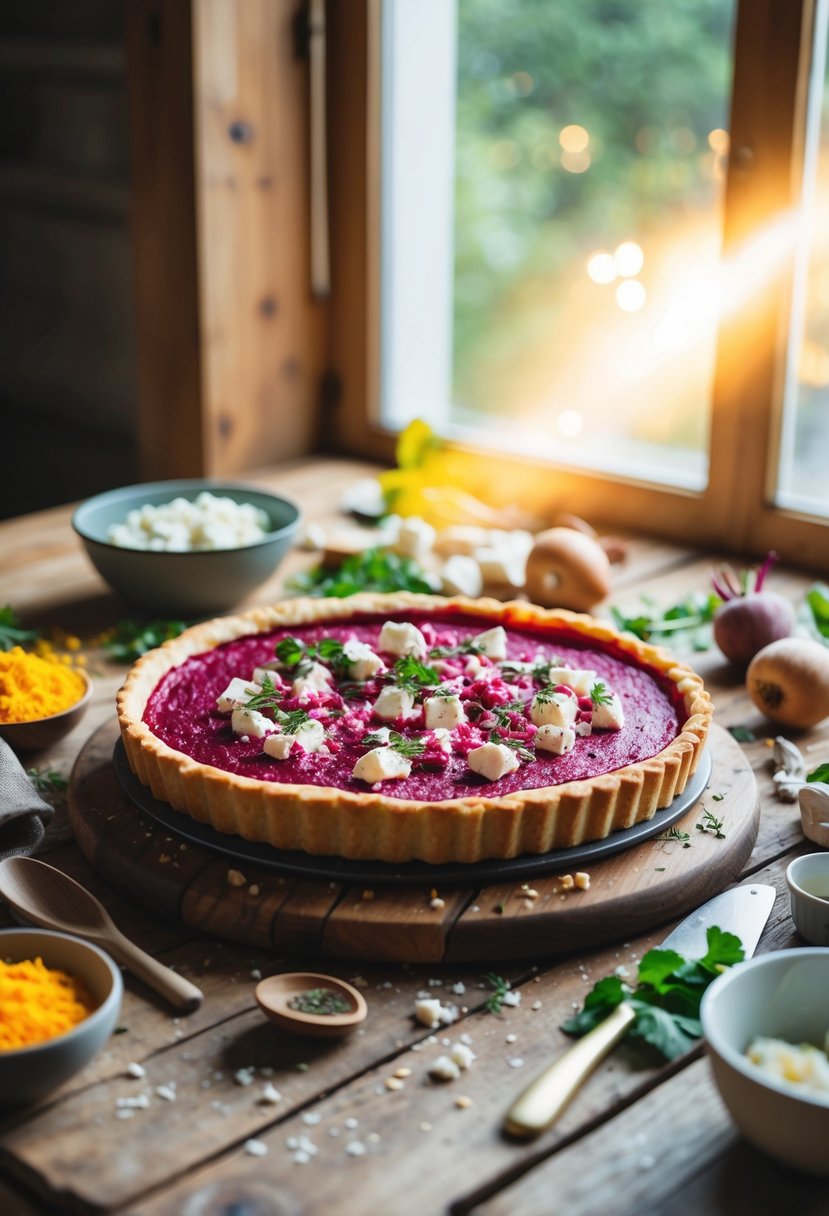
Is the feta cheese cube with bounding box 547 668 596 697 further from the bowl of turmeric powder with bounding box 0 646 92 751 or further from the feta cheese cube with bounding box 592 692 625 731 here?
the bowl of turmeric powder with bounding box 0 646 92 751

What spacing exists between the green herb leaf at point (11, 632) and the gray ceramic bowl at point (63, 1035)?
102 cm

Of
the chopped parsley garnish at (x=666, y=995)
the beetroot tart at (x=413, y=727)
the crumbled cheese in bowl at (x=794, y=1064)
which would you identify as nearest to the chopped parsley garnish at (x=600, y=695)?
the beetroot tart at (x=413, y=727)

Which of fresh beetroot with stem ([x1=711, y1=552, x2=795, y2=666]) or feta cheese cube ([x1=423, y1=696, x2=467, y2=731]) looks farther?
fresh beetroot with stem ([x1=711, y1=552, x2=795, y2=666])

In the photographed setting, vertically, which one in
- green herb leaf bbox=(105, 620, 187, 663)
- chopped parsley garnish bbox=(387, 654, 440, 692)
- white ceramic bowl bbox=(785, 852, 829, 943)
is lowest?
green herb leaf bbox=(105, 620, 187, 663)

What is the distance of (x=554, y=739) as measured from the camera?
170cm

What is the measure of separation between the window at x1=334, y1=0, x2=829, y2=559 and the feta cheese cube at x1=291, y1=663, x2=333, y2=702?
1.32 meters

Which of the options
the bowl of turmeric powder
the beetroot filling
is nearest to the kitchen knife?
the beetroot filling

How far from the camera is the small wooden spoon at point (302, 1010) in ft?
4.46

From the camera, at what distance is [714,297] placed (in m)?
2.85

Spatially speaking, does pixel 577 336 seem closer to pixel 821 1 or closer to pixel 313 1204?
pixel 821 1

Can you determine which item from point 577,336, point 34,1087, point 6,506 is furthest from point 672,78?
point 34,1087

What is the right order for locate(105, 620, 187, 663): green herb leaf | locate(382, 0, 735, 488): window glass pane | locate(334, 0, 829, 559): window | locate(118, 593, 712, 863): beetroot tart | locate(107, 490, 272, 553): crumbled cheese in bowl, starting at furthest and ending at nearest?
1. locate(382, 0, 735, 488): window glass pane
2. locate(334, 0, 829, 559): window
3. locate(107, 490, 272, 553): crumbled cheese in bowl
4. locate(105, 620, 187, 663): green herb leaf
5. locate(118, 593, 712, 863): beetroot tart

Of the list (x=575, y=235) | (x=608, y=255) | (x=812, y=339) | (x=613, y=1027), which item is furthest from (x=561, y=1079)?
(x=575, y=235)

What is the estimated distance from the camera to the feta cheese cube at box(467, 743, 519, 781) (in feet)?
5.35
